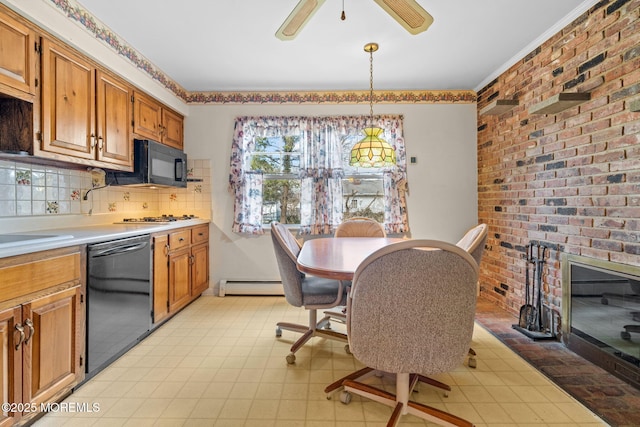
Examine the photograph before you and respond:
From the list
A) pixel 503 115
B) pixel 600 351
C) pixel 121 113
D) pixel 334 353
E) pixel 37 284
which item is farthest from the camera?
pixel 503 115

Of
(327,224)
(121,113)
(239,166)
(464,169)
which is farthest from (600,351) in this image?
(121,113)

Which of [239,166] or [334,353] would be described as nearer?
[334,353]

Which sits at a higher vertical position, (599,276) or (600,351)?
(599,276)

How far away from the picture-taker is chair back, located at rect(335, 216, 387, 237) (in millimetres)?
3104

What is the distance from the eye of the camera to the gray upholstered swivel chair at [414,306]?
121cm

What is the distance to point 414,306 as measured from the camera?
4.15 ft

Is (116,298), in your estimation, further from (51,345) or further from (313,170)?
(313,170)

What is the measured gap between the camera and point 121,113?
2.67 m

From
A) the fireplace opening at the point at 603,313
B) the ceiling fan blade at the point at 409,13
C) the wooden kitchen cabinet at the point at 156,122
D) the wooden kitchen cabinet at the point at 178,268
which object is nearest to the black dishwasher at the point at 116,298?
the wooden kitchen cabinet at the point at 178,268

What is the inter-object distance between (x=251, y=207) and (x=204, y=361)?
6.21 ft

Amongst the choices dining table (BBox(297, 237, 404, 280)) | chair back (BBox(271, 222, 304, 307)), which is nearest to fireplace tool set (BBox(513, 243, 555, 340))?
dining table (BBox(297, 237, 404, 280))

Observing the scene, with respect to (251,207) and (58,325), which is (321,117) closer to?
(251,207)

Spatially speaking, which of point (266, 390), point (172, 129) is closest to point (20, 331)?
point (266, 390)

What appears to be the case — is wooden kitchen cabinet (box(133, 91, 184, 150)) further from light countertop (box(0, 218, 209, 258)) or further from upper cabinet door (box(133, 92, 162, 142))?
light countertop (box(0, 218, 209, 258))
